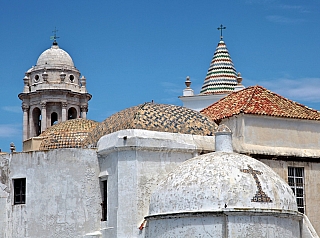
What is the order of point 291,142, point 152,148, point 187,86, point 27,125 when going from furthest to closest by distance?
point 27,125 < point 187,86 < point 291,142 < point 152,148

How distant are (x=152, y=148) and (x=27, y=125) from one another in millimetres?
20652

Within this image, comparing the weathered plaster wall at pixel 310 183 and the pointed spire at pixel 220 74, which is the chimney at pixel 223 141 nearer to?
the weathered plaster wall at pixel 310 183

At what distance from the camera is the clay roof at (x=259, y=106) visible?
1112 inches

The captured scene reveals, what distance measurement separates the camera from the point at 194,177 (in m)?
23.1

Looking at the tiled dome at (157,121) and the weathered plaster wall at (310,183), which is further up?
the tiled dome at (157,121)

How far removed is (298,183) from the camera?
28.2 m

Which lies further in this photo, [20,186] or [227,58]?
[227,58]

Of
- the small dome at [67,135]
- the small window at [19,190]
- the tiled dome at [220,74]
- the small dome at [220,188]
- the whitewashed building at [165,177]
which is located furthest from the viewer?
the tiled dome at [220,74]

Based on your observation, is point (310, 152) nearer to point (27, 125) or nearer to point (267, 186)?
point (267, 186)

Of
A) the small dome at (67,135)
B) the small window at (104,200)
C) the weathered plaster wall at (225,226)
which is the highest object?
the small dome at (67,135)

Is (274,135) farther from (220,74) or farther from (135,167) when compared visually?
(220,74)

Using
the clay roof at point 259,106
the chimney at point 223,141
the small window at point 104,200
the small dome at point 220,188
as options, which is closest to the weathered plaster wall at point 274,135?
the clay roof at point 259,106

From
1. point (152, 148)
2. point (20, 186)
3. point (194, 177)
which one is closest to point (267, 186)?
point (194, 177)

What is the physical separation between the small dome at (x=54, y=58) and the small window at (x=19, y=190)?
61.0 ft
